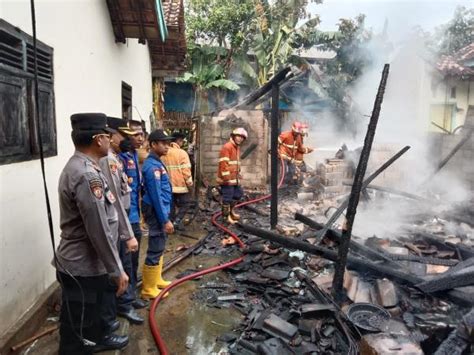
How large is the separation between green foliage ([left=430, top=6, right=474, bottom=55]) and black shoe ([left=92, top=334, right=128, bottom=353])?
74.3 ft

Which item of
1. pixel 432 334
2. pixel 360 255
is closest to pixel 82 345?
pixel 432 334

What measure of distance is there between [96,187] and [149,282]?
2276 millimetres

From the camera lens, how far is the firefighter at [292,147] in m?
10.1

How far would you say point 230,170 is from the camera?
7629 mm

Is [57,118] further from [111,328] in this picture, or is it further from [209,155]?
[209,155]

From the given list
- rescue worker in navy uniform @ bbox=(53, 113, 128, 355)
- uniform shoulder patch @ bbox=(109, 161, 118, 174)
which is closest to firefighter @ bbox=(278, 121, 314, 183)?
uniform shoulder patch @ bbox=(109, 161, 118, 174)

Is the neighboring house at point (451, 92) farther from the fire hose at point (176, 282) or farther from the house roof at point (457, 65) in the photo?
the fire hose at point (176, 282)

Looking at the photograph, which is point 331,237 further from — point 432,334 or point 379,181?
point 379,181

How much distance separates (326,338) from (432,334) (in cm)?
100

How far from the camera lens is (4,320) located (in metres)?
3.05

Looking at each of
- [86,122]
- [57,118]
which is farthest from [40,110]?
[86,122]

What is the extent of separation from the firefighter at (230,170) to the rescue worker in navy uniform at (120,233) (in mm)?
3574

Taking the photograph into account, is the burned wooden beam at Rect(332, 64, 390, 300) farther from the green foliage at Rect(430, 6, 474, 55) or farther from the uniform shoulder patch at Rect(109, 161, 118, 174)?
the green foliage at Rect(430, 6, 474, 55)

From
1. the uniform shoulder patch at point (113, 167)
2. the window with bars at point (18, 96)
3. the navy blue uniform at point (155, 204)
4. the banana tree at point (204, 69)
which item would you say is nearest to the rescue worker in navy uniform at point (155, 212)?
the navy blue uniform at point (155, 204)
